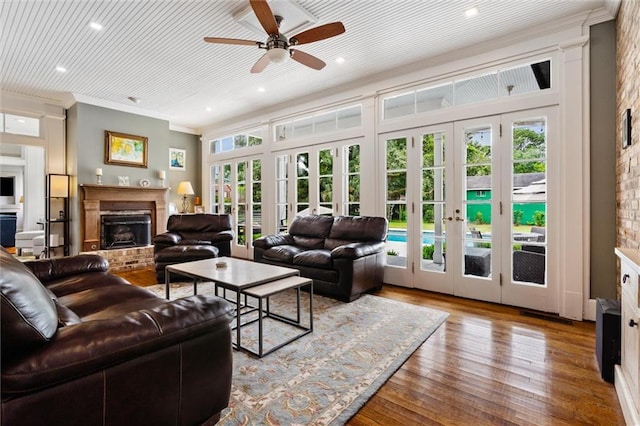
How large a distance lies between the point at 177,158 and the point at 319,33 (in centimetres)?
568

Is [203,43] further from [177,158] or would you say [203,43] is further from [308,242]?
[177,158]

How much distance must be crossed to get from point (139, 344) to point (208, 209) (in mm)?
6469

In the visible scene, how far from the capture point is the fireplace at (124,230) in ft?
18.7

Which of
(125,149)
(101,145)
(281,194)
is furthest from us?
(125,149)

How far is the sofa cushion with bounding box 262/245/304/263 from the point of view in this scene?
4.04 meters

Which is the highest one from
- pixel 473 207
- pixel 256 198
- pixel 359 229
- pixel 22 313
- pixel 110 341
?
pixel 256 198

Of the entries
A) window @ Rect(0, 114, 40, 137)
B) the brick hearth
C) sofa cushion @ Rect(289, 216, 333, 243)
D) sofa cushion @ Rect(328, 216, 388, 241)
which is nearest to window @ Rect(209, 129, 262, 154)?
sofa cushion @ Rect(289, 216, 333, 243)

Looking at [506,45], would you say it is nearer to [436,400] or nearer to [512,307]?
[512,307]

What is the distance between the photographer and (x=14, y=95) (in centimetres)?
530

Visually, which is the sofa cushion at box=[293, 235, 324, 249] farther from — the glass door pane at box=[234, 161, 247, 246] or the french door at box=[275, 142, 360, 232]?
the glass door pane at box=[234, 161, 247, 246]

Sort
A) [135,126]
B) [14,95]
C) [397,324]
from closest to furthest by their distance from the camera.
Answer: [397,324] < [14,95] < [135,126]

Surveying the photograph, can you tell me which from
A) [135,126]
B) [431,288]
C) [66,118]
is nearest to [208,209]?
[135,126]

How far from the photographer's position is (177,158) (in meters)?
7.31

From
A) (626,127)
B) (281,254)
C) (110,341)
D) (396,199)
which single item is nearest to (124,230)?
(281,254)
